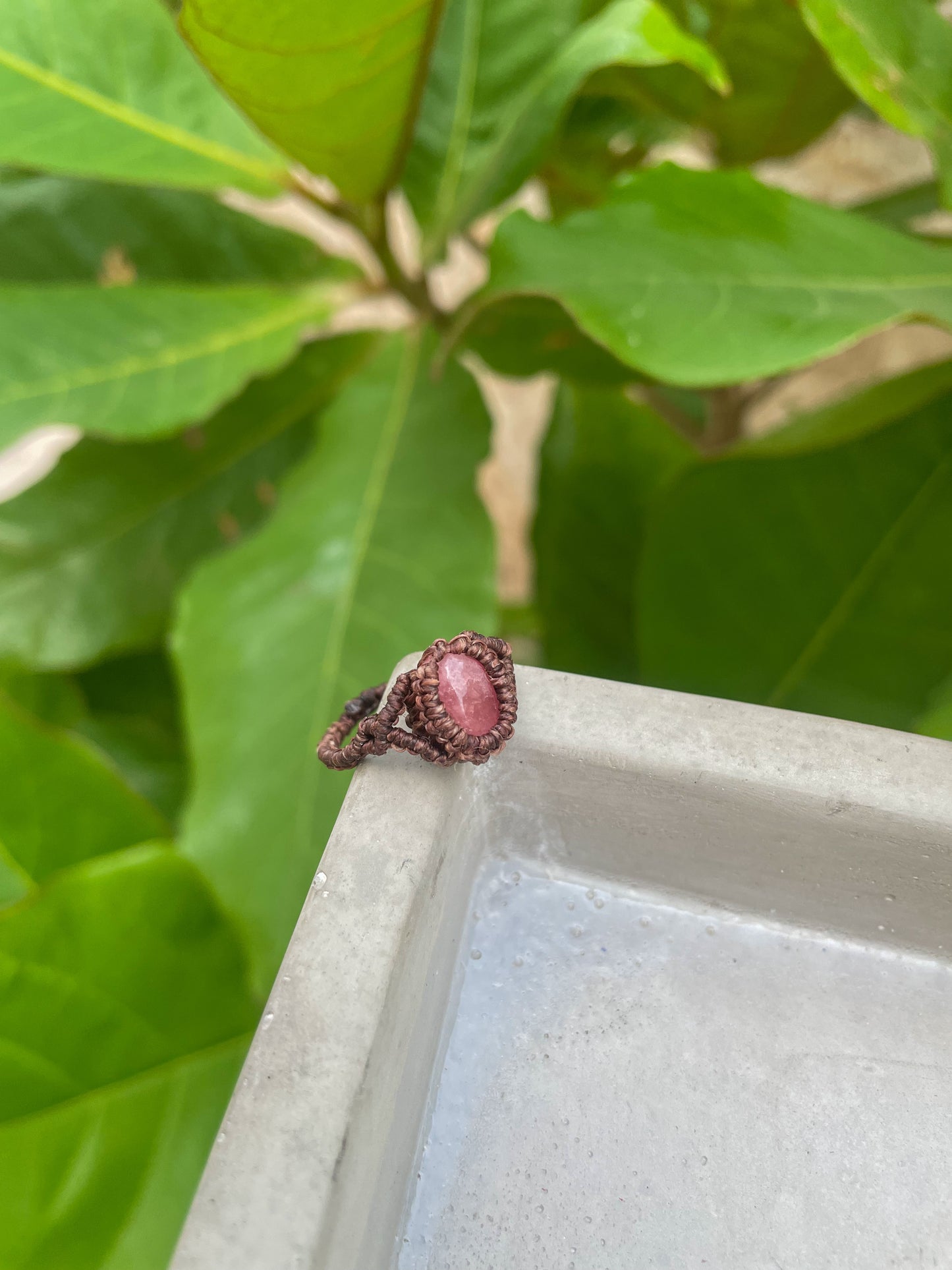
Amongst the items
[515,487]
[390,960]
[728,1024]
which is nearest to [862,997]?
[728,1024]

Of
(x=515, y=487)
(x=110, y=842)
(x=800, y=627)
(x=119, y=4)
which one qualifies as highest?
(x=119, y=4)

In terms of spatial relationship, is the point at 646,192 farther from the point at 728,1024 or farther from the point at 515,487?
the point at 515,487

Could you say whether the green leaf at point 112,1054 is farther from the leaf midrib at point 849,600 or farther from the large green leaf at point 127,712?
the leaf midrib at point 849,600

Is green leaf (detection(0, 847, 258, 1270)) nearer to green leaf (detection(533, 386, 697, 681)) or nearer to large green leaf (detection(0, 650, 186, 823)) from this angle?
large green leaf (detection(0, 650, 186, 823))

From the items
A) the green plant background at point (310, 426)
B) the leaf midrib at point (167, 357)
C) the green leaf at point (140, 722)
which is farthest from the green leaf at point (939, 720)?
the green leaf at point (140, 722)

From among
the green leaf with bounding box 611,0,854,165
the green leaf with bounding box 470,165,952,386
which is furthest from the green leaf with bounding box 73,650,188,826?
the green leaf with bounding box 611,0,854,165

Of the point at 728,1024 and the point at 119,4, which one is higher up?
the point at 119,4
